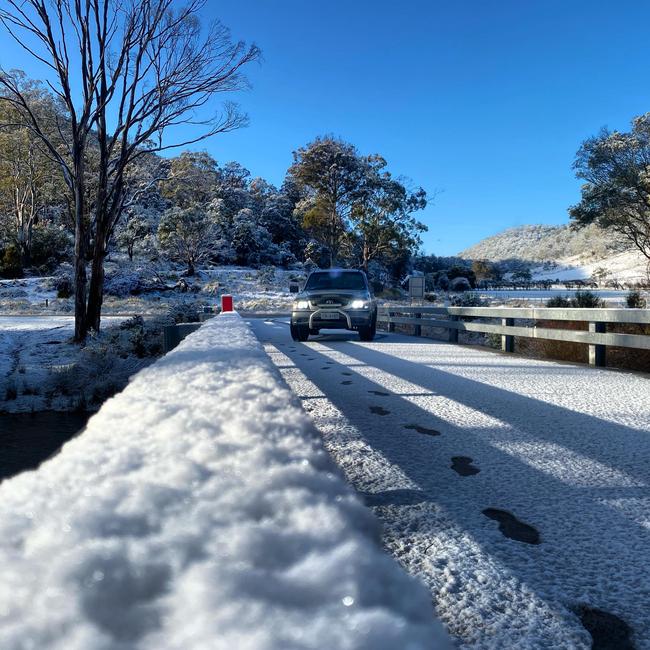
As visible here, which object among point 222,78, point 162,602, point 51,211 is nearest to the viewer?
point 162,602

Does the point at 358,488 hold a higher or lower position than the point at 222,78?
lower

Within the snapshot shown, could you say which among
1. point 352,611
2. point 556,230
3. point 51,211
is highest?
point 556,230

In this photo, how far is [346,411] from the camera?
420cm

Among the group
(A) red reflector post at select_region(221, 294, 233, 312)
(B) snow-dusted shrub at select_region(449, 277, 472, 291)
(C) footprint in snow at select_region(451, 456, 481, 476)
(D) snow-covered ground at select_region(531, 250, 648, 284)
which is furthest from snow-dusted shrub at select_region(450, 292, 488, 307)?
(D) snow-covered ground at select_region(531, 250, 648, 284)

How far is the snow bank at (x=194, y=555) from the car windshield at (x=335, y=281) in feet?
35.9

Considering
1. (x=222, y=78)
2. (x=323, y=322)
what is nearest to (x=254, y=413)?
(x=323, y=322)

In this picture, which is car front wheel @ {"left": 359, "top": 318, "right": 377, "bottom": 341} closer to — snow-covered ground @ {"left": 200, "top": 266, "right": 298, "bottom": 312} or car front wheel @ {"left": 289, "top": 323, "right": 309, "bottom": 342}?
car front wheel @ {"left": 289, "top": 323, "right": 309, "bottom": 342}

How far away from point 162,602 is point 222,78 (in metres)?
14.5

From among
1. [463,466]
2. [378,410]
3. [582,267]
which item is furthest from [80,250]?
[582,267]

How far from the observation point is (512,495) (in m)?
2.24

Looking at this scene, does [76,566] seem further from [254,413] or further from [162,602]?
[254,413]

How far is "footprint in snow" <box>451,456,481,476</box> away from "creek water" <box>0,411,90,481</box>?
417cm

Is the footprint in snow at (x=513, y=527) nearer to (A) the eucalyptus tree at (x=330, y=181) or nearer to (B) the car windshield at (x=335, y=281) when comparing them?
(B) the car windshield at (x=335, y=281)

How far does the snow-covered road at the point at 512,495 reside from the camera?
1329 mm
